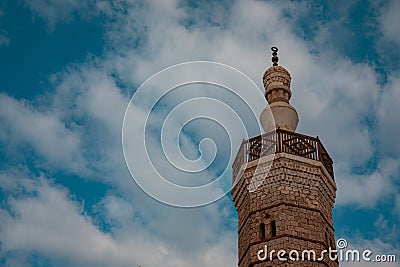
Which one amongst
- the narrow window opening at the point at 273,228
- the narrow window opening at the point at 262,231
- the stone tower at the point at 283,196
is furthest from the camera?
the narrow window opening at the point at 262,231

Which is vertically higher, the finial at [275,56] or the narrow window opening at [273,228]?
the finial at [275,56]

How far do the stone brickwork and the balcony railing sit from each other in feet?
0.86

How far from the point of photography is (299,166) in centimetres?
1530

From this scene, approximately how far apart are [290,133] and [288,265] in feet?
13.8

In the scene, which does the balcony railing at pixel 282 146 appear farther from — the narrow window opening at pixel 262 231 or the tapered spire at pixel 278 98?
the narrow window opening at pixel 262 231

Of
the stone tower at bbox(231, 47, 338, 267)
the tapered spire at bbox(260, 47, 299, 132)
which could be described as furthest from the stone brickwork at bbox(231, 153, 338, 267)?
the tapered spire at bbox(260, 47, 299, 132)

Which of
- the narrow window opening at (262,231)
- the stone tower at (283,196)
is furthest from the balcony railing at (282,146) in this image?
A: the narrow window opening at (262,231)

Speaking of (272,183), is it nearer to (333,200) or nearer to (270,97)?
(333,200)

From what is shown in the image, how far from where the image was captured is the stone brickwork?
13.9 m

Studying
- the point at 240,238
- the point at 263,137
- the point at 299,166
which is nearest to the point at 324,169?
the point at 299,166

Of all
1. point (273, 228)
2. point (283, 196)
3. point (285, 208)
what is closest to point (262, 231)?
point (273, 228)

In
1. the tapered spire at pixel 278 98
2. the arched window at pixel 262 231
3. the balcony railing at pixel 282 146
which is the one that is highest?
the tapered spire at pixel 278 98

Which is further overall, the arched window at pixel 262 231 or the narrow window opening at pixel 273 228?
the arched window at pixel 262 231

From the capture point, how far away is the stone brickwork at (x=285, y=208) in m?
13.9
